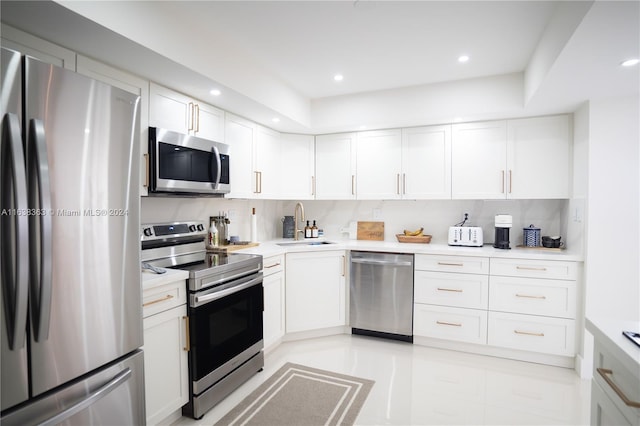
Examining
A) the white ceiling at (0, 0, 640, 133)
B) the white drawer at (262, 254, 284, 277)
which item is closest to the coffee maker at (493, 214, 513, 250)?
the white ceiling at (0, 0, 640, 133)

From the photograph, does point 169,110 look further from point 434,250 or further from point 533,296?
point 533,296

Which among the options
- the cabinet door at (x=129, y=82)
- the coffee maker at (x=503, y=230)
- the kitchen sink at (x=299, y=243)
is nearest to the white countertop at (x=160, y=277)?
the cabinet door at (x=129, y=82)

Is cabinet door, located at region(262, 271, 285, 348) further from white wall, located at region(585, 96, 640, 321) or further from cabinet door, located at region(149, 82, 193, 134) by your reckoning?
white wall, located at region(585, 96, 640, 321)

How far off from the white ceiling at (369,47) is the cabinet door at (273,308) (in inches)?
59.0

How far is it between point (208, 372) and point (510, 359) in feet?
8.33

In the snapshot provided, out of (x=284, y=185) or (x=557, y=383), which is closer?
(x=557, y=383)

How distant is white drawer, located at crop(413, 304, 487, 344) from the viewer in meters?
3.14

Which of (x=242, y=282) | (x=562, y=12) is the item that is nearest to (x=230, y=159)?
(x=242, y=282)

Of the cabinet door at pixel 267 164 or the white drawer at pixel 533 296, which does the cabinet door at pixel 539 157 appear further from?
the cabinet door at pixel 267 164

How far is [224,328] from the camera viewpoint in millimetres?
2385

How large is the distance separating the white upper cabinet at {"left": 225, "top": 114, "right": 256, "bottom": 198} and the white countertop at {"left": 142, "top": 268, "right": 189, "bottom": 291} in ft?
3.44

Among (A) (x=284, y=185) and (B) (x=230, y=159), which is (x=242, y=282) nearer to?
(B) (x=230, y=159)

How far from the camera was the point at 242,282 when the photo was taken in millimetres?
2564

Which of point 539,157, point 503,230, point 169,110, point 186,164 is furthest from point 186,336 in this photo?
point 539,157
